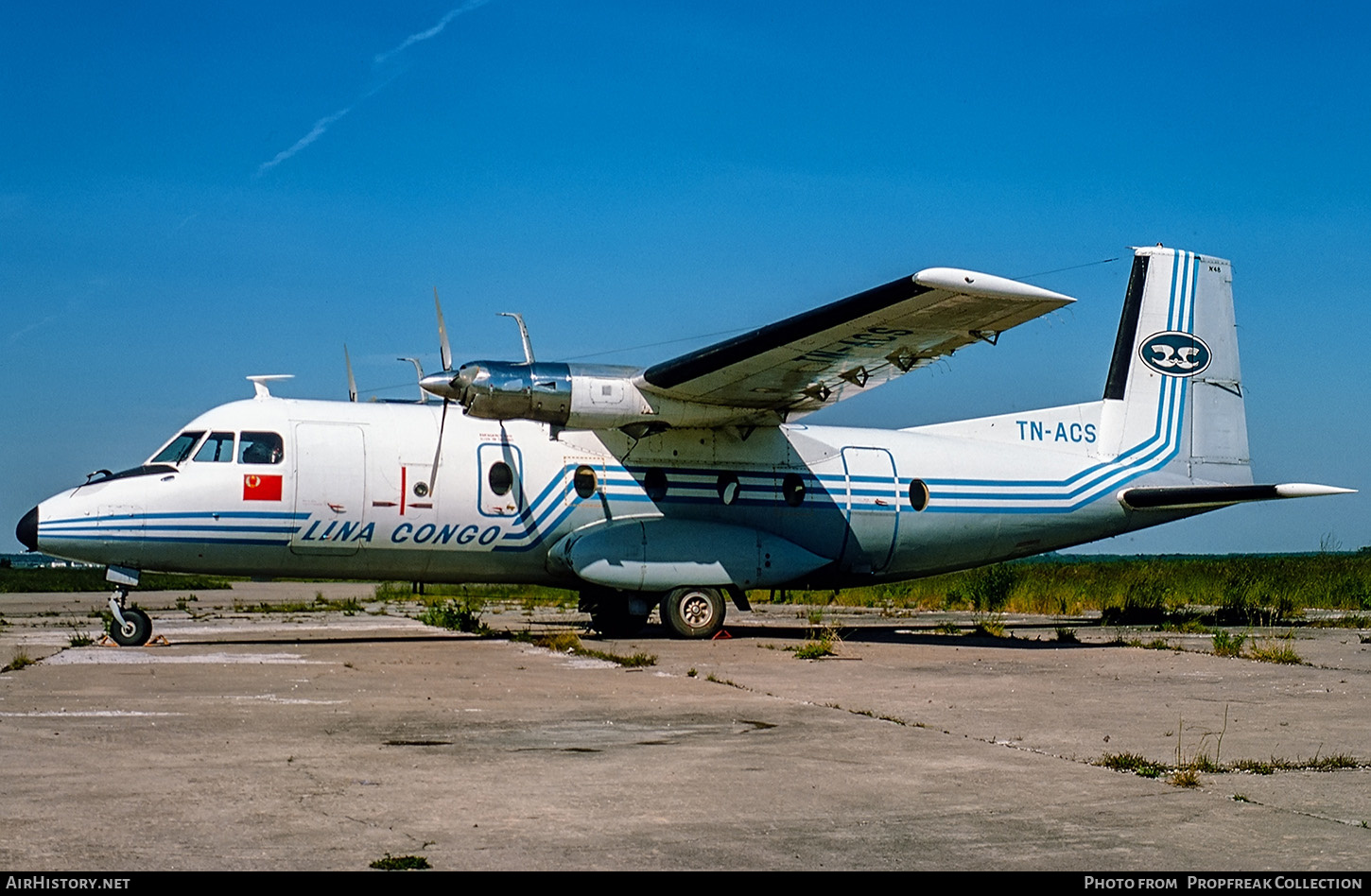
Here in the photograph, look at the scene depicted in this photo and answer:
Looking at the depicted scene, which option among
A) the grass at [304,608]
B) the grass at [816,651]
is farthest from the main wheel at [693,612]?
the grass at [304,608]

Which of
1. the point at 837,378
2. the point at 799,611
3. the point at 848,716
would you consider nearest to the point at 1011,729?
the point at 848,716

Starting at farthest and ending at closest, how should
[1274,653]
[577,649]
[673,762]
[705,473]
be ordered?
[705,473], [577,649], [1274,653], [673,762]

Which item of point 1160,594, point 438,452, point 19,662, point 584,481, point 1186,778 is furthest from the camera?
point 1160,594

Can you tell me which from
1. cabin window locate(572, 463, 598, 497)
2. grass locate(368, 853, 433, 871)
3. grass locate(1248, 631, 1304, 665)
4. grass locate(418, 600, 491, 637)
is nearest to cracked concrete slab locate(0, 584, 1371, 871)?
grass locate(368, 853, 433, 871)

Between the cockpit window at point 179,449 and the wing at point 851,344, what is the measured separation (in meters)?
5.58

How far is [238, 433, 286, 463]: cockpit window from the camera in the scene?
1524 cm

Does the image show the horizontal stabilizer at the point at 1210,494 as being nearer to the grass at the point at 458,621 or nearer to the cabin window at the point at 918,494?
the cabin window at the point at 918,494

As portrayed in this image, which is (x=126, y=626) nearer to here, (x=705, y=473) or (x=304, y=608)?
(x=705, y=473)

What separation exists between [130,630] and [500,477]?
478 centimetres

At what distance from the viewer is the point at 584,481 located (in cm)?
1666

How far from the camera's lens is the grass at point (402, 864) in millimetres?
4477

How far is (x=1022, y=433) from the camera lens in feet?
63.8

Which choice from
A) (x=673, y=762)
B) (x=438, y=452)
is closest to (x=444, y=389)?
(x=438, y=452)
